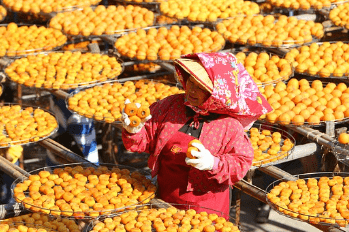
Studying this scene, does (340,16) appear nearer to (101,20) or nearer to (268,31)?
(268,31)

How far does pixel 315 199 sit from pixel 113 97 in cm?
263

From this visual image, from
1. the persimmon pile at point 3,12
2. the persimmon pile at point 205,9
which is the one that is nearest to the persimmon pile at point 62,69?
the persimmon pile at point 205,9

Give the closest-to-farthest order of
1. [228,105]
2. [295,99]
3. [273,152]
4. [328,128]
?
[228,105] → [273,152] → [328,128] → [295,99]

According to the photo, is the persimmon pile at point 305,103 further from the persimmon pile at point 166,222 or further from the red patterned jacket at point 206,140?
the persimmon pile at point 166,222

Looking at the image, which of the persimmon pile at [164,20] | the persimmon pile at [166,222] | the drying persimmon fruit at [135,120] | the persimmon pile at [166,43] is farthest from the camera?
the persimmon pile at [164,20]

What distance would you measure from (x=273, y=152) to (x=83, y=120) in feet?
8.24

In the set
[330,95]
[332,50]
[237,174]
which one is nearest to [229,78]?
[237,174]

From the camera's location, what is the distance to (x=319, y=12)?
29.2 feet

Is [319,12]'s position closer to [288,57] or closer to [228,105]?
[288,57]

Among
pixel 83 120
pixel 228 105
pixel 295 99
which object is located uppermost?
pixel 228 105

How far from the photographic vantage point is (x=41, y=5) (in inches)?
353

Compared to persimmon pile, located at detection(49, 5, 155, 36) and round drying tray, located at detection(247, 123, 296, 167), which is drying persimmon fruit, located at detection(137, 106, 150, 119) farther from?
persimmon pile, located at detection(49, 5, 155, 36)

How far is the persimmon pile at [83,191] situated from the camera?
177 inches

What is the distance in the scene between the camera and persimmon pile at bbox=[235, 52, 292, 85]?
22.4 feet
